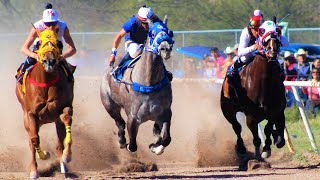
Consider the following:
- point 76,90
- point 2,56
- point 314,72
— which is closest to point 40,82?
point 314,72

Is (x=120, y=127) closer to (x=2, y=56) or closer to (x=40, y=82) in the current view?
(x=40, y=82)

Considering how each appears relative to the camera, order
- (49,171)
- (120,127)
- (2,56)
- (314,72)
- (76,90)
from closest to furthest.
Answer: (49,171) < (120,127) < (314,72) < (76,90) < (2,56)

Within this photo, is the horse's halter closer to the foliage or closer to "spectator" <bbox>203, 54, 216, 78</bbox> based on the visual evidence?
"spectator" <bbox>203, 54, 216, 78</bbox>

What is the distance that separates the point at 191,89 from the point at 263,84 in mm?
5160

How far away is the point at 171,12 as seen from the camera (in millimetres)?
32156

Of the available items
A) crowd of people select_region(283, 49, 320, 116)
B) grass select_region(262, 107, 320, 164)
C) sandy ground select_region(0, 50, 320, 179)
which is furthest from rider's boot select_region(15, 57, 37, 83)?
crowd of people select_region(283, 49, 320, 116)

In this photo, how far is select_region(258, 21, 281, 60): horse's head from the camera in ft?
36.6

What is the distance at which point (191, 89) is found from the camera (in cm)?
1683

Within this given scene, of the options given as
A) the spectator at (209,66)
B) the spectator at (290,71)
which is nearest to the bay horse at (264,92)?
the spectator at (290,71)

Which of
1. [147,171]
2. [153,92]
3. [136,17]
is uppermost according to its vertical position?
[136,17]

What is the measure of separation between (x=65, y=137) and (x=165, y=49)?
6.18ft

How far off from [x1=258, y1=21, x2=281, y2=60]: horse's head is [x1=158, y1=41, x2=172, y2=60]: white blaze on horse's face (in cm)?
158

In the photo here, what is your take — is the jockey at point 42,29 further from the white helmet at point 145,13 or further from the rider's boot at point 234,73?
the rider's boot at point 234,73

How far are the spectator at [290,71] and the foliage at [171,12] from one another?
38.3ft
